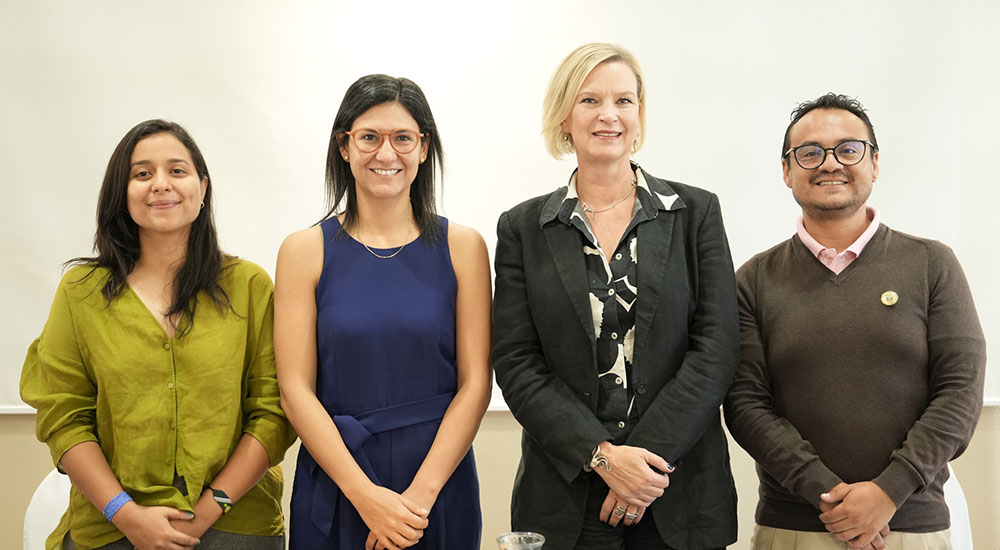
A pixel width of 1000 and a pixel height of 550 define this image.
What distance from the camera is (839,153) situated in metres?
2.30

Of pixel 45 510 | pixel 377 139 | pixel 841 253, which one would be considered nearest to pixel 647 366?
pixel 841 253

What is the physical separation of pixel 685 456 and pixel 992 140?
2.36 metres

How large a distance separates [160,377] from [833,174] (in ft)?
5.99

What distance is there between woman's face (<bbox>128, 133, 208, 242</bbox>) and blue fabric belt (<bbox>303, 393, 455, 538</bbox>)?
65 centimetres

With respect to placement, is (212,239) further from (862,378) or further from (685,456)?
(862,378)

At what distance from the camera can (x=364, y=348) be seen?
216 centimetres

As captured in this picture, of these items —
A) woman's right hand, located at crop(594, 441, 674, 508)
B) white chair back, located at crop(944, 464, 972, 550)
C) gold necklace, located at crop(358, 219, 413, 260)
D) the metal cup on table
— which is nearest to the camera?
the metal cup on table

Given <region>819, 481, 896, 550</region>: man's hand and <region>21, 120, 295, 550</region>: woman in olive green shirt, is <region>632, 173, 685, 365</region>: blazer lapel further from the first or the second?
<region>21, 120, 295, 550</region>: woman in olive green shirt

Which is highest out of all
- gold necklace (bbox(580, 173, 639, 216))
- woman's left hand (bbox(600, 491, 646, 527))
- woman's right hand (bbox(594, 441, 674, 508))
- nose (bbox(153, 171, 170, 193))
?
nose (bbox(153, 171, 170, 193))

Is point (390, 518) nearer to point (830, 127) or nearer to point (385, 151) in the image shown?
point (385, 151)

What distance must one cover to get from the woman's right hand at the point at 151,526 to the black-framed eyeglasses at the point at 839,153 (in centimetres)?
184

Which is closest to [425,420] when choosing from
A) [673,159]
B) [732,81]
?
[673,159]

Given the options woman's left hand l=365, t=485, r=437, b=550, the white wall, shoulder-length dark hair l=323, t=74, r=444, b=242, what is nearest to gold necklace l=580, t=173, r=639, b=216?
shoulder-length dark hair l=323, t=74, r=444, b=242

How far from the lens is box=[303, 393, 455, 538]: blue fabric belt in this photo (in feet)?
7.04
